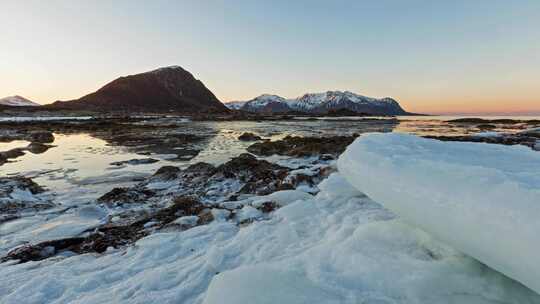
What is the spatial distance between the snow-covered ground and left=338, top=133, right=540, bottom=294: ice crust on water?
0.04 feet

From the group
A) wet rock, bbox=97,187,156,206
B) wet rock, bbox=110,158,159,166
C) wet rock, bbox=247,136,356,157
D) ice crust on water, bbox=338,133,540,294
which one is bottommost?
wet rock, bbox=110,158,159,166

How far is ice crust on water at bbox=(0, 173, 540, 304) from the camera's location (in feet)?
9.80

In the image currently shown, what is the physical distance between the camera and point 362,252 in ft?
12.6

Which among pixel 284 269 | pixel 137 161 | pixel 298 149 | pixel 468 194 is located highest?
pixel 468 194

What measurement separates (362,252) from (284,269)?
1.05 metres

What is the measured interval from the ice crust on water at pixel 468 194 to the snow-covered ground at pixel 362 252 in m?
0.01

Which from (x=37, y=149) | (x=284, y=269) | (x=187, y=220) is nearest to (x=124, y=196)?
(x=187, y=220)

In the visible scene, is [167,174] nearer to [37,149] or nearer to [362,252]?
[362,252]

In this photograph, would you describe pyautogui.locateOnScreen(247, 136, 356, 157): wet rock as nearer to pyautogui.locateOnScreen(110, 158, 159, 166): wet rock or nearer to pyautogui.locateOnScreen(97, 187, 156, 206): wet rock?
pyautogui.locateOnScreen(110, 158, 159, 166): wet rock

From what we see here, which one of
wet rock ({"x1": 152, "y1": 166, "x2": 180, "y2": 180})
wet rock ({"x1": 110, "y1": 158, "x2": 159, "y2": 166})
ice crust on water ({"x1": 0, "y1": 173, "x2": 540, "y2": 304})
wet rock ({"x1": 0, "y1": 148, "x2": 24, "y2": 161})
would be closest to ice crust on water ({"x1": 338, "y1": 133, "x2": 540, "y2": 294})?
ice crust on water ({"x1": 0, "y1": 173, "x2": 540, "y2": 304})

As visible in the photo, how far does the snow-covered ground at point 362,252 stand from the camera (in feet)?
8.98

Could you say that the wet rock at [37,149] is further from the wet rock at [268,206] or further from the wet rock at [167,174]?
the wet rock at [268,206]

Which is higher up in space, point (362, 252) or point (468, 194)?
point (468, 194)

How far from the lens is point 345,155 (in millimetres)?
4672
